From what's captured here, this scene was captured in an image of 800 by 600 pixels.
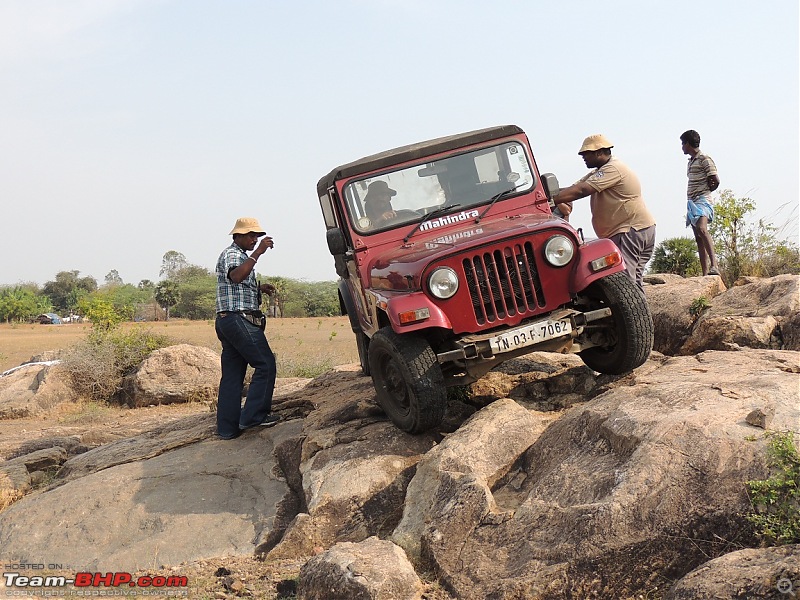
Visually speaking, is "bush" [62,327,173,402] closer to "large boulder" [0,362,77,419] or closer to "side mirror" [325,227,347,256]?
"large boulder" [0,362,77,419]

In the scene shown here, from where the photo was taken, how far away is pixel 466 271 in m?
5.22

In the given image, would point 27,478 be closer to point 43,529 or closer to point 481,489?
point 43,529

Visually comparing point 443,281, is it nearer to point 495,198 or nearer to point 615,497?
point 495,198

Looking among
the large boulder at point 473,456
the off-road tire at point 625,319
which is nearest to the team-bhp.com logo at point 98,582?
the large boulder at point 473,456

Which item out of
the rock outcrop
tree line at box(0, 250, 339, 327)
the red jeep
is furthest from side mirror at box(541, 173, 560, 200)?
tree line at box(0, 250, 339, 327)

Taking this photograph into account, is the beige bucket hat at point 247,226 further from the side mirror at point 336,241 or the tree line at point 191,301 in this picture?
the tree line at point 191,301

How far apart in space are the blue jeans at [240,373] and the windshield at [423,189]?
1.46 metres

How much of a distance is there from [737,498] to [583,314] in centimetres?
193

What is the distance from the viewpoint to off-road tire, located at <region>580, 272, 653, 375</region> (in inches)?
209

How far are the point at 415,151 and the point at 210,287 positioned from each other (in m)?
44.6

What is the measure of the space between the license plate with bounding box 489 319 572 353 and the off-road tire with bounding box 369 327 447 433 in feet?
1.39

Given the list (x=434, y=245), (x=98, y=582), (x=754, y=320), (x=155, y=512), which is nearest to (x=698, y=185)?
(x=754, y=320)

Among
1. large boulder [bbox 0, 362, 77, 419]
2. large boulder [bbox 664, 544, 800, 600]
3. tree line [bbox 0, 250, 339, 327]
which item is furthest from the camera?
tree line [bbox 0, 250, 339, 327]

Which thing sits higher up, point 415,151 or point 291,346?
point 415,151
